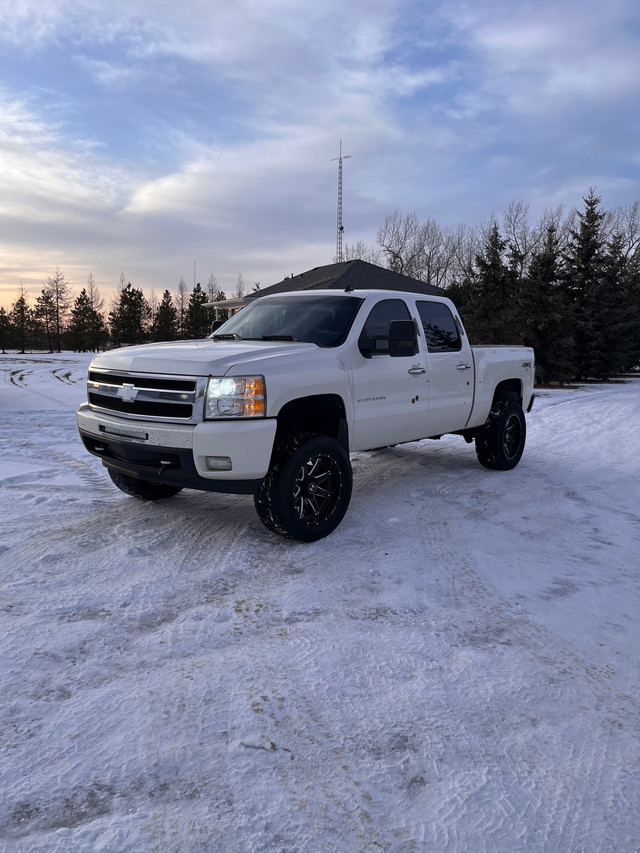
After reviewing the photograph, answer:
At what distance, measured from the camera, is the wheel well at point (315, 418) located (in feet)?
15.3

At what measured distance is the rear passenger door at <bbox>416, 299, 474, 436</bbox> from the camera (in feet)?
20.2

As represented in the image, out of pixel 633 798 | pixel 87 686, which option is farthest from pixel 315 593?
pixel 633 798

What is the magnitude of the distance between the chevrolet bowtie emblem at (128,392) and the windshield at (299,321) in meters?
1.29

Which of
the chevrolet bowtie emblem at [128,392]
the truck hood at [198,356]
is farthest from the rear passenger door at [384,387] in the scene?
the chevrolet bowtie emblem at [128,392]

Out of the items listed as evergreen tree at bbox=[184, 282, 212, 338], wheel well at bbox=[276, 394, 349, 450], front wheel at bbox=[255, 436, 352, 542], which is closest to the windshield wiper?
wheel well at bbox=[276, 394, 349, 450]

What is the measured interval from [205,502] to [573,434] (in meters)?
6.90

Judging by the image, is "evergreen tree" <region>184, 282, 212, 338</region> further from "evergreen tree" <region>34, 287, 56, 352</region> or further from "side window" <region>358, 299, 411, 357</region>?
"side window" <region>358, 299, 411, 357</region>

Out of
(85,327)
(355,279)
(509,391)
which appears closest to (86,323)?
(85,327)

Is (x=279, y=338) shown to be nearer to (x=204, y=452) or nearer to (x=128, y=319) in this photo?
(x=204, y=452)

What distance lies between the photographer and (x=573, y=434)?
33.1 feet

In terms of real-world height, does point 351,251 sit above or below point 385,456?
above

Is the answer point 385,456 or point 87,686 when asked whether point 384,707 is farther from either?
point 385,456

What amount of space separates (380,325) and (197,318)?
185 feet

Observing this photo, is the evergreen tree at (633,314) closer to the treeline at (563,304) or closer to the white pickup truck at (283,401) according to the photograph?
the treeline at (563,304)
